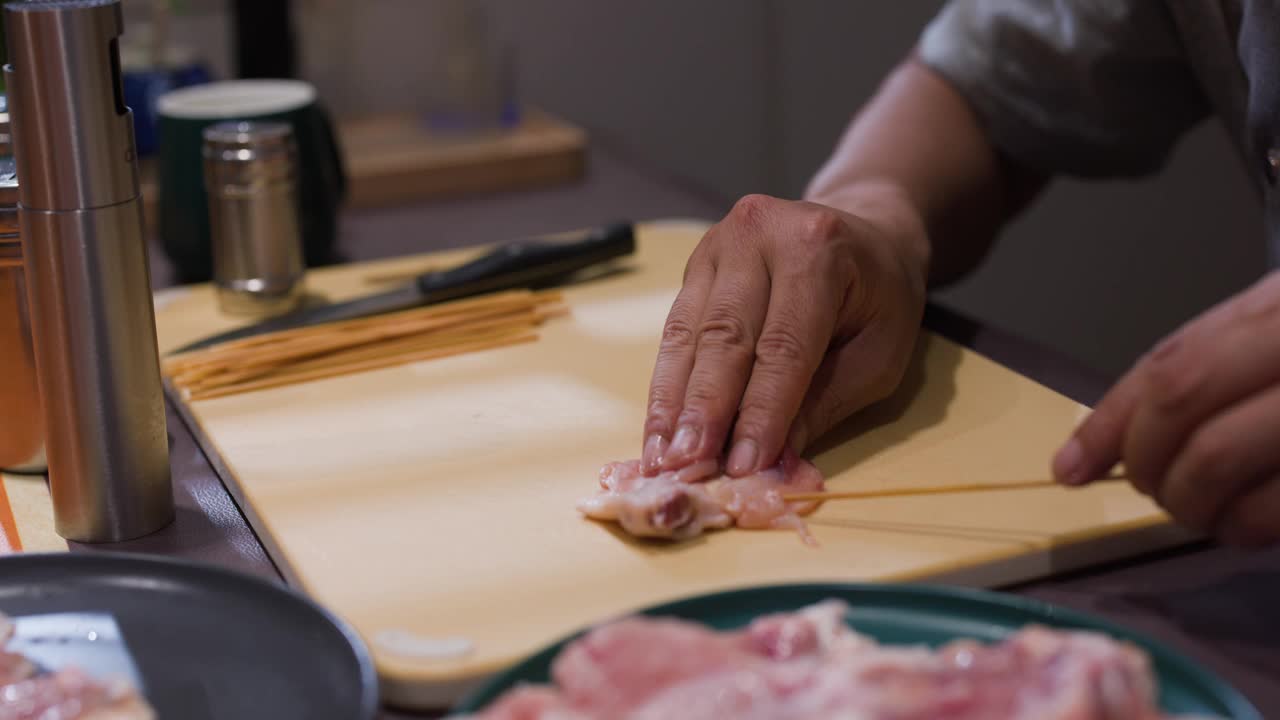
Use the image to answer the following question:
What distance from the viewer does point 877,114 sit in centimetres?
155

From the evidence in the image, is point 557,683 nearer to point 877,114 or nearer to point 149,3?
point 877,114

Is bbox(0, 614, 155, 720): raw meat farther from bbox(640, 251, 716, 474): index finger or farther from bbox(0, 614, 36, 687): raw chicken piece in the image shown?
bbox(640, 251, 716, 474): index finger

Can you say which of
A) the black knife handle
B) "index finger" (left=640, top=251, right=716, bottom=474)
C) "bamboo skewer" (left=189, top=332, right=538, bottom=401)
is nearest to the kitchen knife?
the black knife handle

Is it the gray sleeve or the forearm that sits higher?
the gray sleeve

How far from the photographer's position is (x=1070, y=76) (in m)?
1.49

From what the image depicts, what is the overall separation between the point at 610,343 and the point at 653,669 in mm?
656

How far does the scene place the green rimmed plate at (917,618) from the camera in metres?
0.60

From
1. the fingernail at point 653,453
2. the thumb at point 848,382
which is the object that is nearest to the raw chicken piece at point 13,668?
the fingernail at point 653,453

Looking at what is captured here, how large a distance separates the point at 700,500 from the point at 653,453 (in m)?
0.08

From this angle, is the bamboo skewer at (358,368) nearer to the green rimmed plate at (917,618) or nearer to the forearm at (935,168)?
the forearm at (935,168)

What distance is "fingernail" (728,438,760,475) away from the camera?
34.8 inches

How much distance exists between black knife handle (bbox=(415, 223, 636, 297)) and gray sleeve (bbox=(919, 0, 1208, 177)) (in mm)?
453

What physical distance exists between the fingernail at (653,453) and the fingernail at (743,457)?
5cm

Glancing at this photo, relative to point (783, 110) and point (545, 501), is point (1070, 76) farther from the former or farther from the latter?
point (783, 110)
